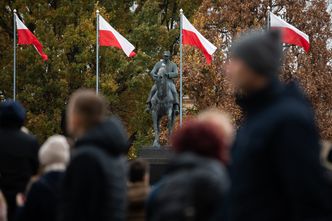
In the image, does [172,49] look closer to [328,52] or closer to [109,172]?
[328,52]

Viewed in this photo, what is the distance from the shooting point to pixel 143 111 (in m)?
44.5

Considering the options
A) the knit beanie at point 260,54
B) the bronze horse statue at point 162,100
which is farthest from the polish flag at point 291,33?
the knit beanie at point 260,54

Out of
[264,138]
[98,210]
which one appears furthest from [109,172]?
[264,138]

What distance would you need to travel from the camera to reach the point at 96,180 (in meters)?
6.73

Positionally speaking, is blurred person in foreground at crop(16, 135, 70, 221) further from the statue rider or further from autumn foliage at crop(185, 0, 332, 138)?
autumn foliage at crop(185, 0, 332, 138)

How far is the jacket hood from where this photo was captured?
6.84 m

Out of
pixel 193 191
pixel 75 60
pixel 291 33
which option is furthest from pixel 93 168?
pixel 75 60

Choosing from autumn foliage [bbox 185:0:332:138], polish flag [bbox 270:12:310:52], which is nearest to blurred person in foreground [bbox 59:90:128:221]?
polish flag [bbox 270:12:310:52]

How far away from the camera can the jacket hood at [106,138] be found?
22.5 ft

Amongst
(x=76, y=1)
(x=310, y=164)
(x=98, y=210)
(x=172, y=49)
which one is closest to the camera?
(x=310, y=164)

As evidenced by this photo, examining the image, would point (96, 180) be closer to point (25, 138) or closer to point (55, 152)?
point (55, 152)

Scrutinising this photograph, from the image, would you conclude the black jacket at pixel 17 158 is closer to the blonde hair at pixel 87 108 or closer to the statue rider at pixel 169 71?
the blonde hair at pixel 87 108

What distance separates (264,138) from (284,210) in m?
0.37

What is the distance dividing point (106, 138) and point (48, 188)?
1.13 meters
